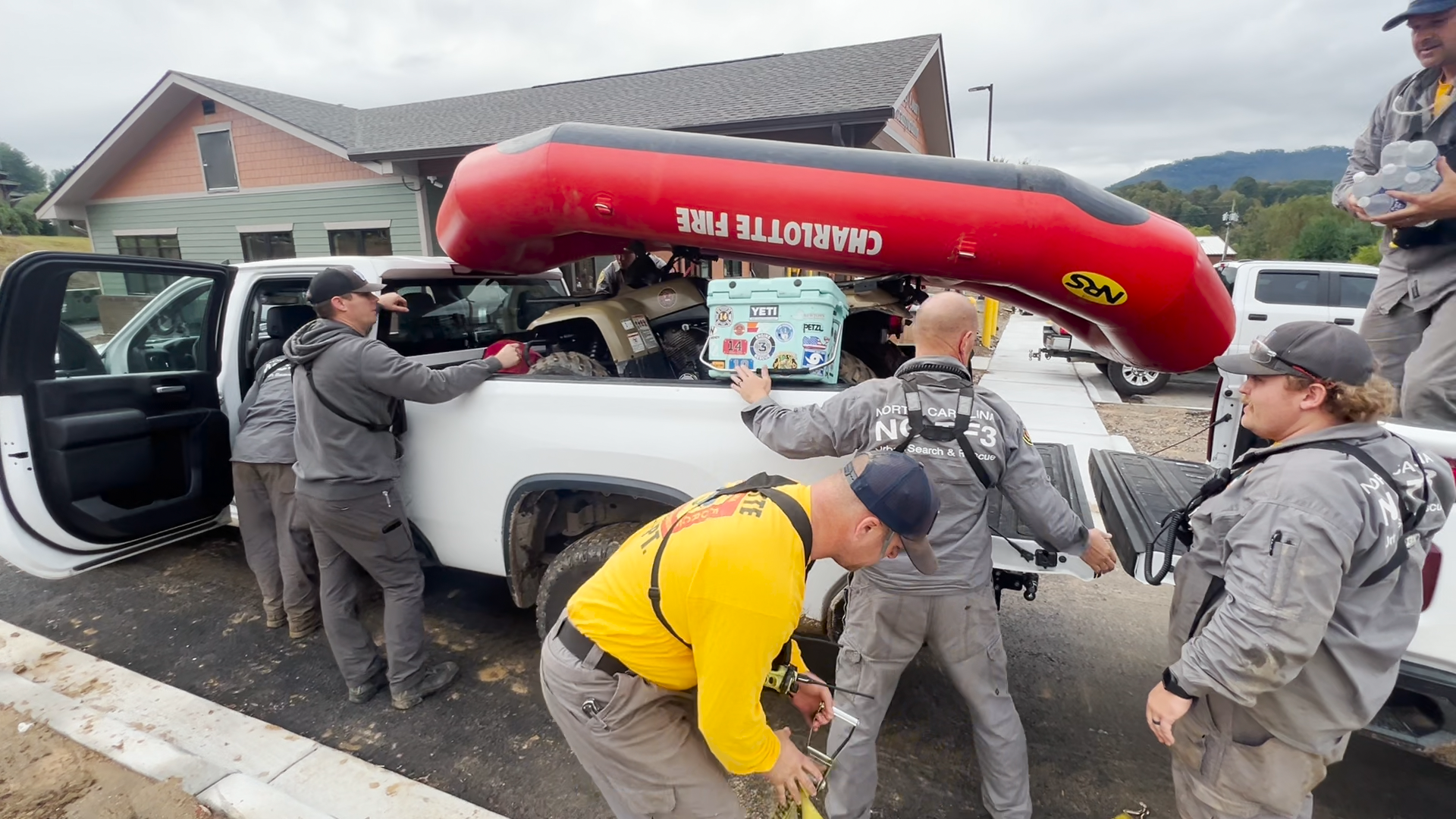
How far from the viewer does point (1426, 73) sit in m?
2.43

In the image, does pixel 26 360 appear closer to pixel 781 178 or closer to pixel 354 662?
pixel 354 662

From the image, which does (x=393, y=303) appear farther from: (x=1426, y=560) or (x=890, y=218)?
(x=1426, y=560)

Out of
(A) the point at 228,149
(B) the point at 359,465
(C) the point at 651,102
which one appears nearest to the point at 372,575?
(B) the point at 359,465

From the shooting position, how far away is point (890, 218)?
277 cm

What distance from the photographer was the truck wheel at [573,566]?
112 inches

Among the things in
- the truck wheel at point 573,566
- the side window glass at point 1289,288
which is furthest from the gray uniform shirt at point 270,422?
the side window glass at point 1289,288

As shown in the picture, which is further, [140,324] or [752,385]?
[140,324]

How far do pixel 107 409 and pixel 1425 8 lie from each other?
536 centimetres

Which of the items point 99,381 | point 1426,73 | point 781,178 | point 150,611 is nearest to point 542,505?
point 781,178

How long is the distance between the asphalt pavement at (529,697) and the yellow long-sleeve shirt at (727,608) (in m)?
1.20

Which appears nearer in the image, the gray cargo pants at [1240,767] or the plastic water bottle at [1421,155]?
the gray cargo pants at [1240,767]

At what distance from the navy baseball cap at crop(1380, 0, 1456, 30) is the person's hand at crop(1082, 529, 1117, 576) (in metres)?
1.93

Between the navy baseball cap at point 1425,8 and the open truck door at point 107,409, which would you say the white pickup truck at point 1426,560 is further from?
the open truck door at point 107,409

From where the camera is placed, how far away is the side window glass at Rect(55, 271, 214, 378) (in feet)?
11.1
